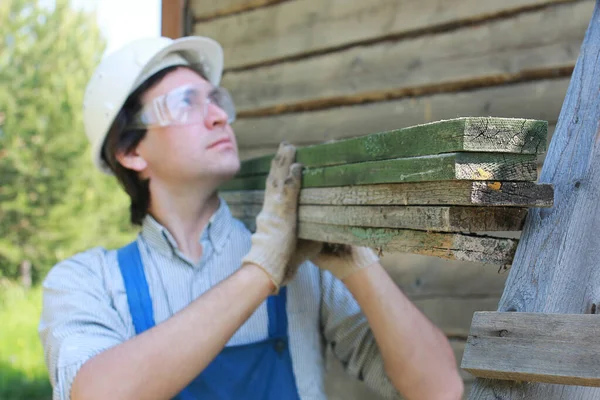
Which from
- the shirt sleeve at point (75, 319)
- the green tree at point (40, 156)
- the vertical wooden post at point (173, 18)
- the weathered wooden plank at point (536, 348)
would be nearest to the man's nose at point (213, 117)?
the shirt sleeve at point (75, 319)

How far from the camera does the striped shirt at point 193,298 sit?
187 centimetres

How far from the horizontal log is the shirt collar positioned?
2.49ft

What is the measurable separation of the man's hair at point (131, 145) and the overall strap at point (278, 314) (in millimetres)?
619

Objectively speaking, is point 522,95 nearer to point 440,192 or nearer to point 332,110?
point 332,110

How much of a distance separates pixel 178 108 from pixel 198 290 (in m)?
0.64

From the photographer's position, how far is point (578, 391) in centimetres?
101

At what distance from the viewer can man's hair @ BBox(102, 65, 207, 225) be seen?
2307mm

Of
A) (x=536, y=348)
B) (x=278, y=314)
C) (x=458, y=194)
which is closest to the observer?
(x=536, y=348)

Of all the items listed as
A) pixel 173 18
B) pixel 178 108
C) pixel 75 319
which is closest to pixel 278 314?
pixel 75 319

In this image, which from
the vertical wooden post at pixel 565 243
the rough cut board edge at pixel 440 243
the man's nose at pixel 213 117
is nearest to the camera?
the vertical wooden post at pixel 565 243

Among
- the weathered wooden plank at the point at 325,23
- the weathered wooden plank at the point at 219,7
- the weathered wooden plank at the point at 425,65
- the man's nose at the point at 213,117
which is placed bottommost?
the man's nose at the point at 213,117

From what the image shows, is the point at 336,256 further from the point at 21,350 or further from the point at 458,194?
the point at 21,350

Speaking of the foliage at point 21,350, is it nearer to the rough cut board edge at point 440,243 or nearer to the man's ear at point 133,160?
the man's ear at point 133,160

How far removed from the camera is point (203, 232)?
221 cm
